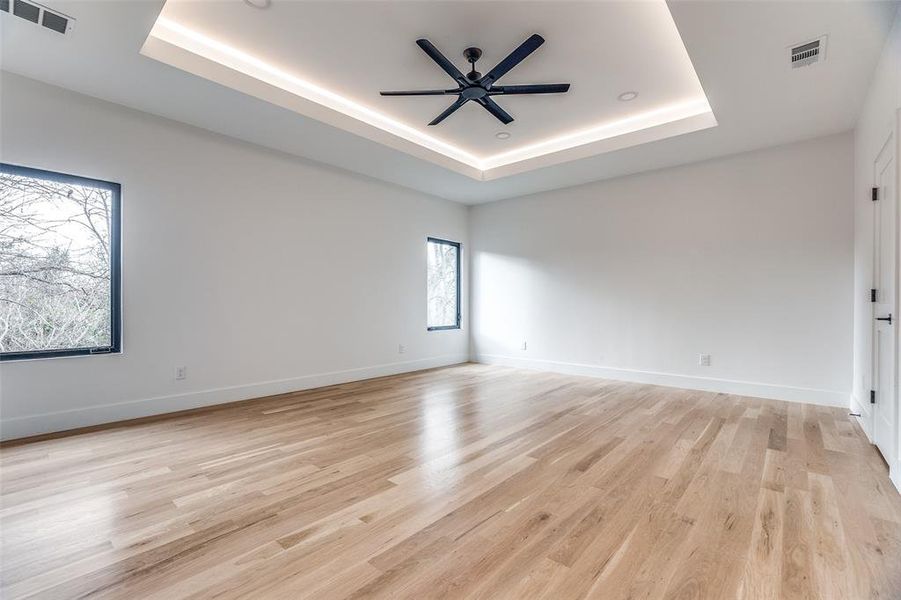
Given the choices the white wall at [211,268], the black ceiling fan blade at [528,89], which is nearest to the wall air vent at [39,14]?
the white wall at [211,268]

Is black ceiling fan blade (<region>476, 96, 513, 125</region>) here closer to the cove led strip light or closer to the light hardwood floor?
the cove led strip light

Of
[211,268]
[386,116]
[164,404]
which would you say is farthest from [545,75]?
[164,404]

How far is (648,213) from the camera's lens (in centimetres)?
534

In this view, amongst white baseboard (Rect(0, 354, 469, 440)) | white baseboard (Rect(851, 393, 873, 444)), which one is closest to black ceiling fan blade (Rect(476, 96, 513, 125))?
white baseboard (Rect(0, 354, 469, 440))

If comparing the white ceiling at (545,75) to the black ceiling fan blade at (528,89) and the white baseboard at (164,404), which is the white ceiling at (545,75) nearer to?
the black ceiling fan blade at (528,89)

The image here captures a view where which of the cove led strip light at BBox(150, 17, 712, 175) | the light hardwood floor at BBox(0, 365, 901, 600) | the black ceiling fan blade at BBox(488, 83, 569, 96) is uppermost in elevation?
the cove led strip light at BBox(150, 17, 712, 175)

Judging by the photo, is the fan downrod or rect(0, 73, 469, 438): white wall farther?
rect(0, 73, 469, 438): white wall

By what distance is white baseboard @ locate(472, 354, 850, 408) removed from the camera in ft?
13.8

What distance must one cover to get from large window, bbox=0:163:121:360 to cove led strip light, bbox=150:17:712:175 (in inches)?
58.0

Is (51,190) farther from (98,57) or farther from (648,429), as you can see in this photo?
(648,429)

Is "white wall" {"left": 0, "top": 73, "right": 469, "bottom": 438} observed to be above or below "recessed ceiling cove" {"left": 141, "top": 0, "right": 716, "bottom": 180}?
below

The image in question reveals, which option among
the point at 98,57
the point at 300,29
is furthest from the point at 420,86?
the point at 98,57

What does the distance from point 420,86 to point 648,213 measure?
11.0 ft

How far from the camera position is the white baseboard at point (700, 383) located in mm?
4195
